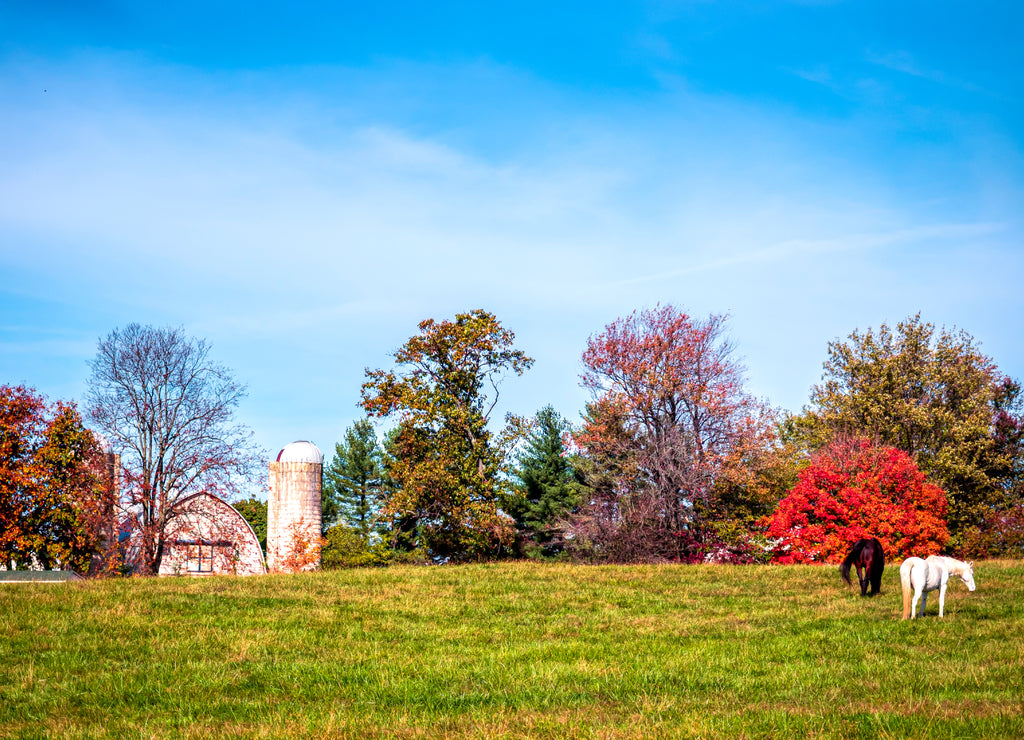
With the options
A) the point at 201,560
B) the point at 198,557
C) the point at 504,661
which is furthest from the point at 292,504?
the point at 504,661

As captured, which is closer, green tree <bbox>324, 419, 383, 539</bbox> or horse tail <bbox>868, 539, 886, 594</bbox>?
horse tail <bbox>868, 539, 886, 594</bbox>

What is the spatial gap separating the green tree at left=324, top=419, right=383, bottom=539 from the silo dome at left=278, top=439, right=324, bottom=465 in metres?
19.7

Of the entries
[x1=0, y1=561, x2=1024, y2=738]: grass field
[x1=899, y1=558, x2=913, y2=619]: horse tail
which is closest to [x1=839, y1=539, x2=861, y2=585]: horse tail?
[x1=0, y1=561, x2=1024, y2=738]: grass field

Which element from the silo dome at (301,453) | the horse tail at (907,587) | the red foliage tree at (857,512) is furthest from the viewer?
the silo dome at (301,453)

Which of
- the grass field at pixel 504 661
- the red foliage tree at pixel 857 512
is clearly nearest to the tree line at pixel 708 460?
the red foliage tree at pixel 857 512

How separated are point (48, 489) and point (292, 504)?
15541 millimetres

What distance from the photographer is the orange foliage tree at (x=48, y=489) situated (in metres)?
36.4

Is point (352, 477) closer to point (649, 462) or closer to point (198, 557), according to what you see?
point (198, 557)

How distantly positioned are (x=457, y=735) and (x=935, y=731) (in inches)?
173

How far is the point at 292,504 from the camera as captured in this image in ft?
165

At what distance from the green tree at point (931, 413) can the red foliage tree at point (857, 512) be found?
1048cm

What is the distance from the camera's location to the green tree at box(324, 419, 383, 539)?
241ft

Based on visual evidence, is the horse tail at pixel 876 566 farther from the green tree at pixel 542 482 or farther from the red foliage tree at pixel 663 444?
the green tree at pixel 542 482

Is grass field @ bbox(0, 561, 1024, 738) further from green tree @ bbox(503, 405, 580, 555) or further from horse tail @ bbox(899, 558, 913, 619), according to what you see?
green tree @ bbox(503, 405, 580, 555)
